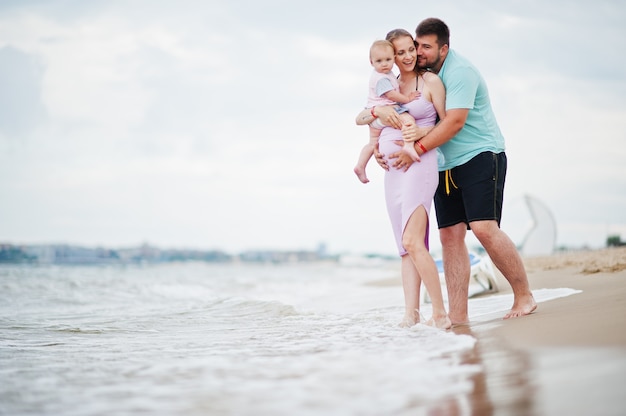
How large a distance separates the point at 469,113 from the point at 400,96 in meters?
0.48

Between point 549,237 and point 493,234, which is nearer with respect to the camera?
point 493,234

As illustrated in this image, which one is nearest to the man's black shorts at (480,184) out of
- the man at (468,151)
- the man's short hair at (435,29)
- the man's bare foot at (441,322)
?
the man at (468,151)

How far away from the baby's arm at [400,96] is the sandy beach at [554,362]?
147 cm

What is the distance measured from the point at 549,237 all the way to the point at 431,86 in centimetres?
2000

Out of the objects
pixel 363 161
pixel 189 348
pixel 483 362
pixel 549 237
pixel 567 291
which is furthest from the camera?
pixel 549 237

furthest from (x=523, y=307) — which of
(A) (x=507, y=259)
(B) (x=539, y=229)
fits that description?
(B) (x=539, y=229)

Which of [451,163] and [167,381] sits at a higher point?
[451,163]

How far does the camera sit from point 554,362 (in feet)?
7.52

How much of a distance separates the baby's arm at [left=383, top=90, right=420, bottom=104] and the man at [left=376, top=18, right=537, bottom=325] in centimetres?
8

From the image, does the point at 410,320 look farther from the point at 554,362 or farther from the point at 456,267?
the point at 554,362

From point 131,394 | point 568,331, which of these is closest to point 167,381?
point 131,394

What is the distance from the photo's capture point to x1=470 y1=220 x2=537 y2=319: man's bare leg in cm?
411

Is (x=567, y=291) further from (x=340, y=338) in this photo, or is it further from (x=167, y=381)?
(x=167, y=381)

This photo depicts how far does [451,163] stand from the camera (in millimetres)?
4254
